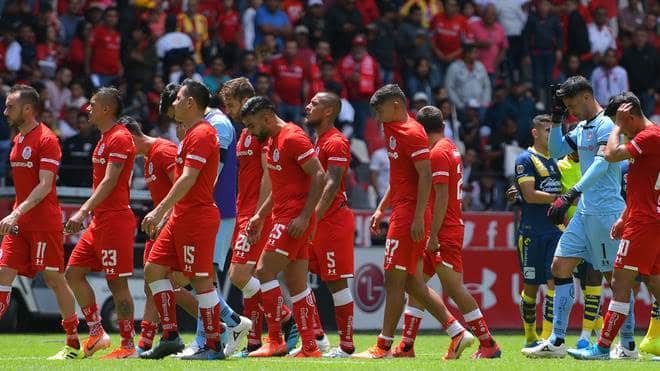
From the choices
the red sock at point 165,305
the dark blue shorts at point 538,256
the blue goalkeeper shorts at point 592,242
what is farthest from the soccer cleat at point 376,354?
the dark blue shorts at point 538,256

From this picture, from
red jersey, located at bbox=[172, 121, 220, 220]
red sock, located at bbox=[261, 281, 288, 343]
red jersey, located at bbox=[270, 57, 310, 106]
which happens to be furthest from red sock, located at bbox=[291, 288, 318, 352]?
red jersey, located at bbox=[270, 57, 310, 106]

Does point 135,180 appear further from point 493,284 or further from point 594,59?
point 594,59

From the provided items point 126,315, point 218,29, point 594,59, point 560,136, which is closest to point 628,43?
point 594,59

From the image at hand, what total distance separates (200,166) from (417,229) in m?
2.14

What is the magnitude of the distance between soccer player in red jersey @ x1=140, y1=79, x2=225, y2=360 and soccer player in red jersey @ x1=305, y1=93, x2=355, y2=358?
50.4 inches

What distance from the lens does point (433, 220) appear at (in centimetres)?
1282

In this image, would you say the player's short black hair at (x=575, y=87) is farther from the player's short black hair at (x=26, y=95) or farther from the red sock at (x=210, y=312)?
the player's short black hair at (x=26, y=95)

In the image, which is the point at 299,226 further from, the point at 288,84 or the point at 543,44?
the point at 543,44

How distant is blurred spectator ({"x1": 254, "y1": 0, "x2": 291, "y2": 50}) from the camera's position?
84.2ft

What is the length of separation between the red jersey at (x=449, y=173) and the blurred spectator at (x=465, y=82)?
13.1m

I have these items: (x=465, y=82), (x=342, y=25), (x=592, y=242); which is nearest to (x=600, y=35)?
(x=465, y=82)

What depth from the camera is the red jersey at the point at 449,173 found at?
510 inches

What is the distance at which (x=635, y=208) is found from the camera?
1237 centimetres

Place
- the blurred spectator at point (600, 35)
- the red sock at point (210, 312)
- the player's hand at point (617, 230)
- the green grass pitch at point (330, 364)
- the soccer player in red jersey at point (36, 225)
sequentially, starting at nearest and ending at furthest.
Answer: the green grass pitch at point (330, 364) < the red sock at point (210, 312) < the player's hand at point (617, 230) < the soccer player in red jersey at point (36, 225) < the blurred spectator at point (600, 35)
